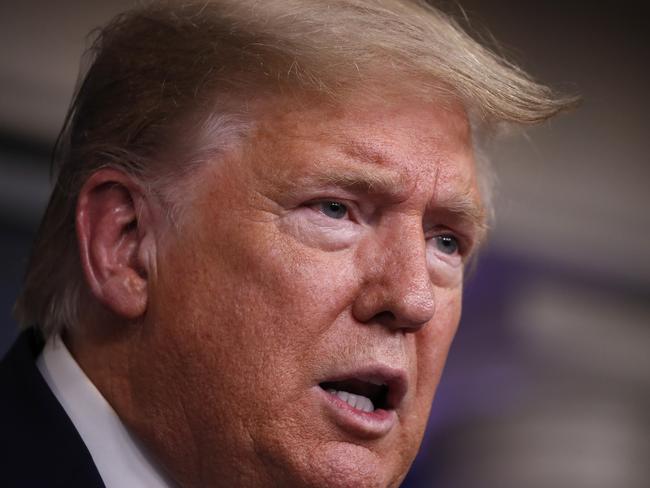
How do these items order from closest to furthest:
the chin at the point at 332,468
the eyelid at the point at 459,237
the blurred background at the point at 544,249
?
Result: 1. the chin at the point at 332,468
2. the eyelid at the point at 459,237
3. the blurred background at the point at 544,249

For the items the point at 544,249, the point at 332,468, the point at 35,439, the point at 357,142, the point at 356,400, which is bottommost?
the point at 35,439

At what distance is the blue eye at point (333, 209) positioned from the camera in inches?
65.1

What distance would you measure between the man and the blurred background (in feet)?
3.42

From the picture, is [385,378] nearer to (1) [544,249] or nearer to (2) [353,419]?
(2) [353,419]

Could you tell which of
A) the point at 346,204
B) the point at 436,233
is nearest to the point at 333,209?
the point at 346,204

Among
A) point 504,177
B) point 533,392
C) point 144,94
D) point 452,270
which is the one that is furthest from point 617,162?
point 144,94

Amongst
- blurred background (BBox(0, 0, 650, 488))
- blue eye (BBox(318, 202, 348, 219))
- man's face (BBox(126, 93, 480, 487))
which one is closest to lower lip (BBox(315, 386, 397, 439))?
man's face (BBox(126, 93, 480, 487))

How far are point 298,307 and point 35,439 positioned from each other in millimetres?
479

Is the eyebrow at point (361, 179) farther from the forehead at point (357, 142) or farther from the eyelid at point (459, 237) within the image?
the eyelid at point (459, 237)

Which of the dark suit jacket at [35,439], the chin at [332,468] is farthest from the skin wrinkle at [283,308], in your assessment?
the dark suit jacket at [35,439]

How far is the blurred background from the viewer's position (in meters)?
2.96

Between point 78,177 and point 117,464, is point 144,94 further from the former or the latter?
point 117,464

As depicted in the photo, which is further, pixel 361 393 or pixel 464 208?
pixel 464 208

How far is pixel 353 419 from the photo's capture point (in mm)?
1588
